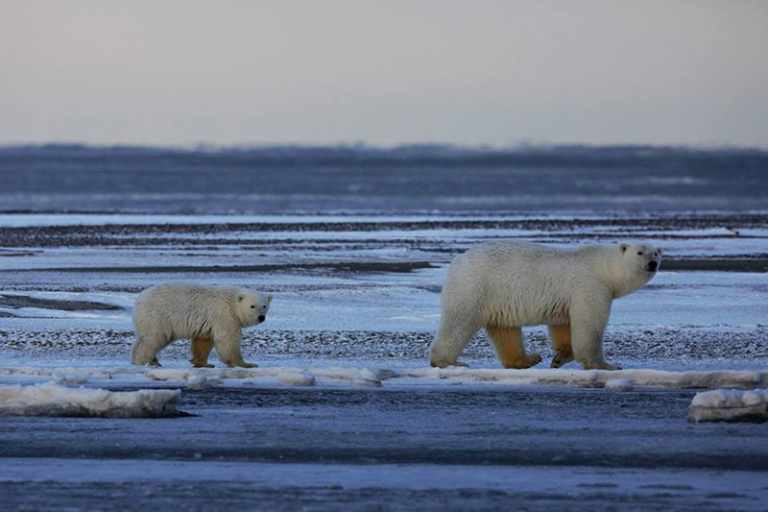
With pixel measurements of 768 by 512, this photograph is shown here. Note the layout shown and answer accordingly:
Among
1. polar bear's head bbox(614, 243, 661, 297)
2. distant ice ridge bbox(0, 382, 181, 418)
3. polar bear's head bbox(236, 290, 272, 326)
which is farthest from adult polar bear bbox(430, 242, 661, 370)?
distant ice ridge bbox(0, 382, 181, 418)

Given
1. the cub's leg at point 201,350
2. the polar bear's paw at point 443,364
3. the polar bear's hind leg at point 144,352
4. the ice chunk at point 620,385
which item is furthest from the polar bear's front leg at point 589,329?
the polar bear's hind leg at point 144,352

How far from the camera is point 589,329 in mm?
11922

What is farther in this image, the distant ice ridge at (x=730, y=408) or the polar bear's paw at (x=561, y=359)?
the polar bear's paw at (x=561, y=359)

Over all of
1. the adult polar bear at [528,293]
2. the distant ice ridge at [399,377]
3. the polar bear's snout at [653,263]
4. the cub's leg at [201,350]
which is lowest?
the cub's leg at [201,350]

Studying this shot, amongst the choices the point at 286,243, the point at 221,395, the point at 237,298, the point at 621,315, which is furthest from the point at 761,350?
the point at 286,243

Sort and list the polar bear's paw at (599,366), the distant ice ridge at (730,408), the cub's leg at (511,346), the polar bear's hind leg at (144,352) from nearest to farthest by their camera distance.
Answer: the distant ice ridge at (730,408) → the polar bear's paw at (599,366) → the cub's leg at (511,346) → the polar bear's hind leg at (144,352)

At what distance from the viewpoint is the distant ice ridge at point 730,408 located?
8633 mm

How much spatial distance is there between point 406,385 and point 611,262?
250 cm

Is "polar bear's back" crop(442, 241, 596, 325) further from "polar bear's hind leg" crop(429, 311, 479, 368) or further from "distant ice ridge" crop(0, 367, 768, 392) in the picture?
"distant ice ridge" crop(0, 367, 768, 392)

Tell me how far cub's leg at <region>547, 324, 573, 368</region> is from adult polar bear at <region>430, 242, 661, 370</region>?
0.04m

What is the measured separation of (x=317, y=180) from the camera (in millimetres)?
97250

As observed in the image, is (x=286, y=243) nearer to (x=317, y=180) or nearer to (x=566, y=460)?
(x=566, y=460)

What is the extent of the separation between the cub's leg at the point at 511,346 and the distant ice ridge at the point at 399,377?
142 cm

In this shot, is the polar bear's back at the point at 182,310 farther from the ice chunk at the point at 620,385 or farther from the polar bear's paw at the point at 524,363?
the ice chunk at the point at 620,385
